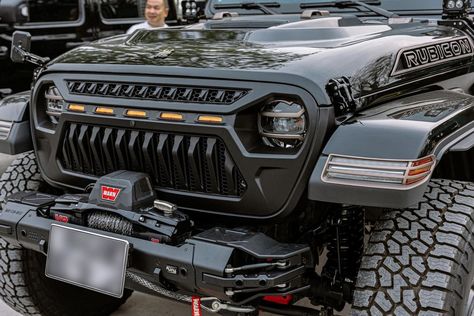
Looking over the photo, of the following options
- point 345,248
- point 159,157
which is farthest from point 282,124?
point 345,248

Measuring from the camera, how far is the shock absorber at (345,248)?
2.48m

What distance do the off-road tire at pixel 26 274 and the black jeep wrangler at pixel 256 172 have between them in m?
0.23

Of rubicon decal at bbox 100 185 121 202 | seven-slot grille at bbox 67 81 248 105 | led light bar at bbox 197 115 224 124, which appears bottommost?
rubicon decal at bbox 100 185 121 202

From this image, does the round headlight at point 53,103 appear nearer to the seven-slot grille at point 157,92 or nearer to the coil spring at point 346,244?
the seven-slot grille at point 157,92

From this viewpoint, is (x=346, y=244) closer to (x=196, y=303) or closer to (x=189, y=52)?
(x=196, y=303)

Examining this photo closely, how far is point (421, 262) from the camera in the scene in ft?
7.00

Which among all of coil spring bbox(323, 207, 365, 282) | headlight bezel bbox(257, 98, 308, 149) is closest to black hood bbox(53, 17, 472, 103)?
headlight bezel bbox(257, 98, 308, 149)

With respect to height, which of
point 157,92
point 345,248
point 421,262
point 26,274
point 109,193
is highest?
point 157,92

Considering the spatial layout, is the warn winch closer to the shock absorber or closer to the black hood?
the shock absorber

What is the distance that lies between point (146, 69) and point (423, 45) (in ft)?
4.25

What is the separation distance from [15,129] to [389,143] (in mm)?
1774

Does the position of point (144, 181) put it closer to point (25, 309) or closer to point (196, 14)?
point (25, 309)

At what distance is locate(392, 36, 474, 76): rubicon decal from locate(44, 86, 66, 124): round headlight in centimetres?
147

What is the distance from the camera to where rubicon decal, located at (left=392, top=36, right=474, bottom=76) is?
2717 millimetres
